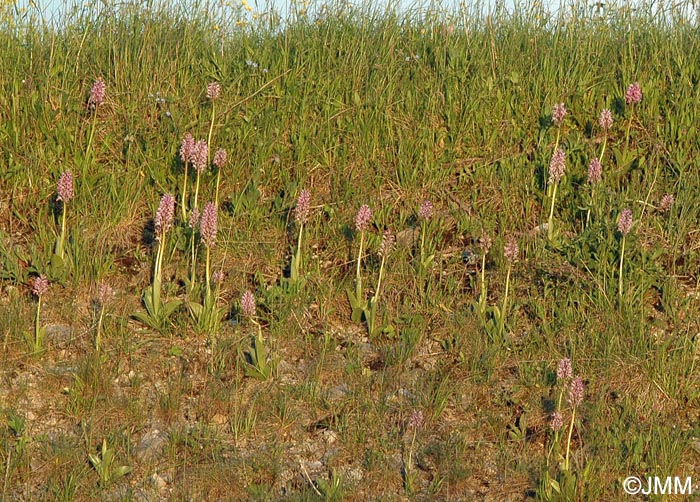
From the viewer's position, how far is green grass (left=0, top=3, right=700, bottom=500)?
3.91 m

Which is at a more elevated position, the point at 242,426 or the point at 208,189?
the point at 208,189

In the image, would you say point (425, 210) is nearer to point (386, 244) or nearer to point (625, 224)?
point (386, 244)

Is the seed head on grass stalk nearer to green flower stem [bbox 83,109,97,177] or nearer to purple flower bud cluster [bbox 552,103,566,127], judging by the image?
purple flower bud cluster [bbox 552,103,566,127]

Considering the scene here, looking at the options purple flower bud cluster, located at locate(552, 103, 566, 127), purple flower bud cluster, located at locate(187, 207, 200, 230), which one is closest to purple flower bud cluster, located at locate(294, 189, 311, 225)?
purple flower bud cluster, located at locate(187, 207, 200, 230)

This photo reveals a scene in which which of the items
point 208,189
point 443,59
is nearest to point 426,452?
point 208,189

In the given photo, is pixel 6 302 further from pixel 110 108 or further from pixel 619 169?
pixel 619 169

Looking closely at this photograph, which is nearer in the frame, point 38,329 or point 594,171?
point 38,329

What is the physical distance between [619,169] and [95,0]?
3.60 metres

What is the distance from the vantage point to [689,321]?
4.52 m

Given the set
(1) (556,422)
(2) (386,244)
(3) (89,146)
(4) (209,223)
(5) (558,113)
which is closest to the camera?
(1) (556,422)

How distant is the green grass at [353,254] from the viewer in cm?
391

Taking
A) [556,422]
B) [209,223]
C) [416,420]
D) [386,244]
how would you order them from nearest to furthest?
[556,422] → [416,420] → [209,223] → [386,244]

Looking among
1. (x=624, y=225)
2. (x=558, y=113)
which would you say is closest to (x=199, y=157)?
(x=558, y=113)

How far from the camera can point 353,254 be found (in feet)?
16.7
